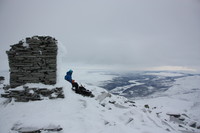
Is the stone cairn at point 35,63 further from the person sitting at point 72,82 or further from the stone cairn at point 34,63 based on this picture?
the person sitting at point 72,82

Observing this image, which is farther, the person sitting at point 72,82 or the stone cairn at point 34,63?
the person sitting at point 72,82

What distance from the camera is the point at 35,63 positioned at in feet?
34.3

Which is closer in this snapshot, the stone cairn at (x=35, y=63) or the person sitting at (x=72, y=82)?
the stone cairn at (x=35, y=63)

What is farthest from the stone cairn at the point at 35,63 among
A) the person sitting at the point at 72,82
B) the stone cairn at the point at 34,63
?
the person sitting at the point at 72,82

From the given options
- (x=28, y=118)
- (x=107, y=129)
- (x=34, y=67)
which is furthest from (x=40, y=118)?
(x=34, y=67)

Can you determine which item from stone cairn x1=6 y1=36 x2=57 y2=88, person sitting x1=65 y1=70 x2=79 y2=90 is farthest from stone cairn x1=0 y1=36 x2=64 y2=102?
person sitting x1=65 y1=70 x2=79 y2=90

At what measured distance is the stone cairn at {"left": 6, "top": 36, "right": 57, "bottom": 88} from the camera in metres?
10.4

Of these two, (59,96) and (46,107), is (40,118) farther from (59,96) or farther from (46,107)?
(59,96)

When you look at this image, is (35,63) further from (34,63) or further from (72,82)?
(72,82)

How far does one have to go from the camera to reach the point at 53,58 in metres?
10.5

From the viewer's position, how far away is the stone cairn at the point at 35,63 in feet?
34.2

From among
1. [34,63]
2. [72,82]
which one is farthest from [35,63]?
[72,82]

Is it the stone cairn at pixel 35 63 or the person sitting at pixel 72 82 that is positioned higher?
the stone cairn at pixel 35 63

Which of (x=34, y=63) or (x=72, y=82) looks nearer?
(x=34, y=63)
